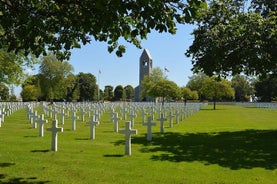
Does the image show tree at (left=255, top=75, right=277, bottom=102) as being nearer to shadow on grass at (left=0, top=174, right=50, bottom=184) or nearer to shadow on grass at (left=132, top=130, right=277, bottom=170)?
shadow on grass at (left=132, top=130, right=277, bottom=170)

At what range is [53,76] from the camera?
83188 mm

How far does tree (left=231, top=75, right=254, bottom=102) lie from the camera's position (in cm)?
11425

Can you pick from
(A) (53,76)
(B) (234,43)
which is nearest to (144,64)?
(A) (53,76)

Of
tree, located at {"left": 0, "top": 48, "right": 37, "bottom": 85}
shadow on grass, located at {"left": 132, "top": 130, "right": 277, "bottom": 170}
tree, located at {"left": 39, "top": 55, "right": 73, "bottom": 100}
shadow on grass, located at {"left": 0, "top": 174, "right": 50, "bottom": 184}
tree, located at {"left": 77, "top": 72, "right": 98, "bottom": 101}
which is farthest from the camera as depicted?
tree, located at {"left": 77, "top": 72, "right": 98, "bottom": 101}

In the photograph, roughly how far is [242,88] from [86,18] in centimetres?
11302

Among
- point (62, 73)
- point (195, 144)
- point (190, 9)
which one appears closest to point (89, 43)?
point (190, 9)

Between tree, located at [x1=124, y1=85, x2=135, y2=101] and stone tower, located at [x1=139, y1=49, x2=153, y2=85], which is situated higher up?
stone tower, located at [x1=139, y1=49, x2=153, y2=85]

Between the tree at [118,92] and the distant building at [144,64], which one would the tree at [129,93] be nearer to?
the tree at [118,92]

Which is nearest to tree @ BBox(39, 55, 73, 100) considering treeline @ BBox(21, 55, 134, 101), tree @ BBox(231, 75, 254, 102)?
treeline @ BBox(21, 55, 134, 101)

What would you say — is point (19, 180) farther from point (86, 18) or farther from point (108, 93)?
point (108, 93)

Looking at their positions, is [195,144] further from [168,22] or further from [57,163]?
[168,22]

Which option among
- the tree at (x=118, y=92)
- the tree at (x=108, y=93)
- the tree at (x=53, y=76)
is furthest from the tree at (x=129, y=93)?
the tree at (x=53, y=76)

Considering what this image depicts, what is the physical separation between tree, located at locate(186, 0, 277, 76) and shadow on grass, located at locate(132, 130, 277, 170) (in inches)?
127

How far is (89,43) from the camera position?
898cm
